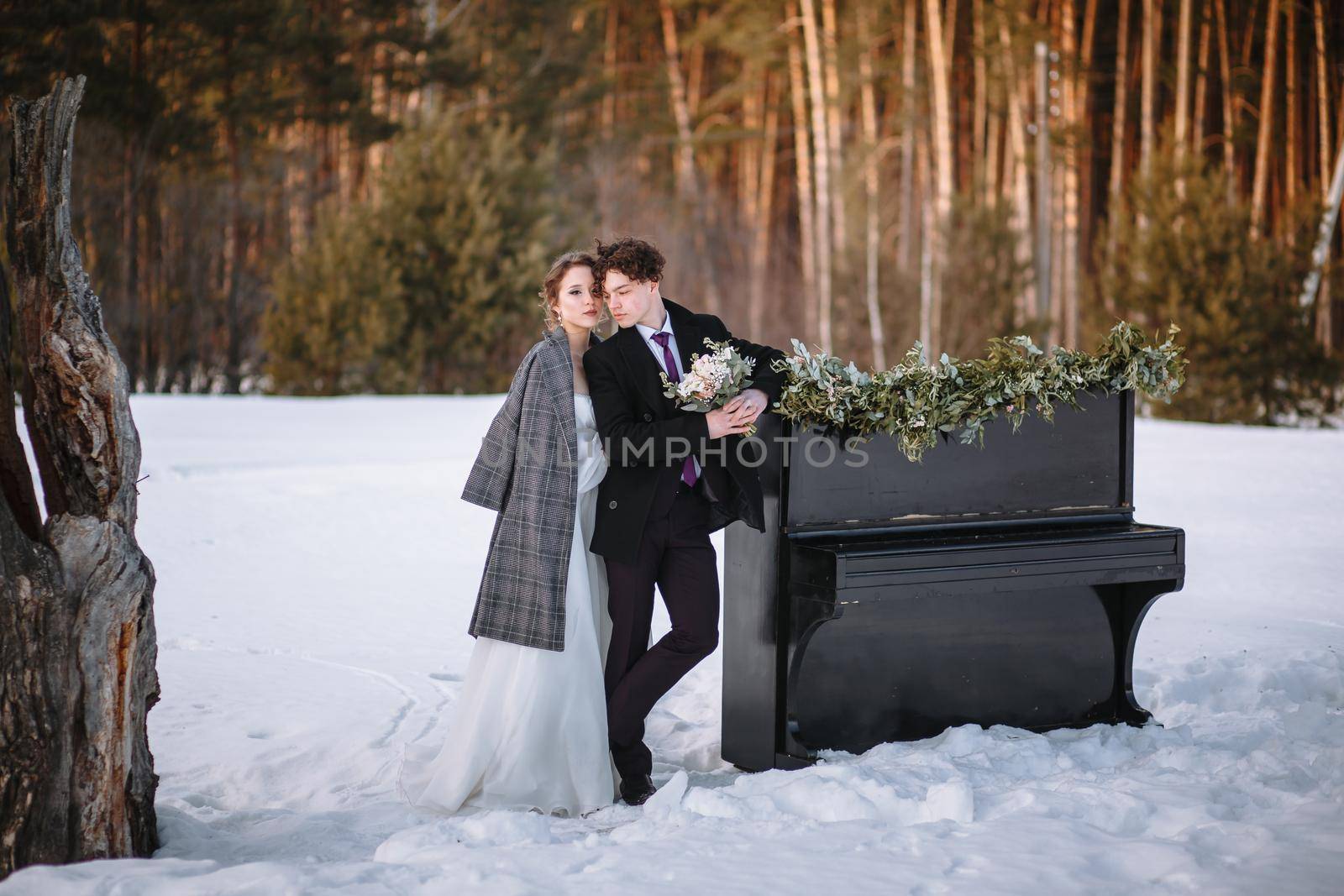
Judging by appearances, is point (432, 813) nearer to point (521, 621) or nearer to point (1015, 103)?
point (521, 621)

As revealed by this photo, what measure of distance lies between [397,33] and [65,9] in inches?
275

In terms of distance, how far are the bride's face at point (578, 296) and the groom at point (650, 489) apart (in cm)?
5

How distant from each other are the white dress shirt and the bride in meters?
0.20

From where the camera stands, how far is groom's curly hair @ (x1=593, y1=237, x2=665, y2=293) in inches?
167

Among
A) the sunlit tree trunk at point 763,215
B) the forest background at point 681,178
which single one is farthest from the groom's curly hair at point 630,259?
the sunlit tree trunk at point 763,215

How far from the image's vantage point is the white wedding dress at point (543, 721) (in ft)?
13.8

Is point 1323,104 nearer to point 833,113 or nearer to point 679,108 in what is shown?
point 833,113

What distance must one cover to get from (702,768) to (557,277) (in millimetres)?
1833

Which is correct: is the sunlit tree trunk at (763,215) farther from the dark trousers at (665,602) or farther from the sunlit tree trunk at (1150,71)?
the dark trousers at (665,602)

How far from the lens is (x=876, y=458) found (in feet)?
15.0

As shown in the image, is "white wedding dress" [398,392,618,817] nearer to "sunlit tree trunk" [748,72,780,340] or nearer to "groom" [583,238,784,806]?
"groom" [583,238,784,806]

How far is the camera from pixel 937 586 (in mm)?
4320

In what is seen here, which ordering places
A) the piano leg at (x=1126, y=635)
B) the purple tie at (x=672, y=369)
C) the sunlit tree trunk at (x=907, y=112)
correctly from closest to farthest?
the purple tie at (x=672, y=369) < the piano leg at (x=1126, y=635) < the sunlit tree trunk at (x=907, y=112)

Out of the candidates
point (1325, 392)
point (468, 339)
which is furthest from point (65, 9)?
Result: point (1325, 392)
